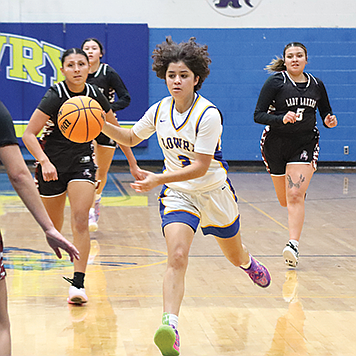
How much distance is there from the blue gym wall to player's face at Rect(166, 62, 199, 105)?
9239mm

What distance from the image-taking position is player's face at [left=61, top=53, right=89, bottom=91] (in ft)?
13.9

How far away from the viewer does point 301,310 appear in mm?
3879

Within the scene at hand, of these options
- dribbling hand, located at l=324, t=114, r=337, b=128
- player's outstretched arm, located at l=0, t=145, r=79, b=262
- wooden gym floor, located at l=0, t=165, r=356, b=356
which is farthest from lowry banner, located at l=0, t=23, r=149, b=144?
player's outstretched arm, located at l=0, t=145, r=79, b=262

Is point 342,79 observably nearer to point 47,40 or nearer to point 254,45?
point 254,45

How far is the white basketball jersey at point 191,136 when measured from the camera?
336 cm

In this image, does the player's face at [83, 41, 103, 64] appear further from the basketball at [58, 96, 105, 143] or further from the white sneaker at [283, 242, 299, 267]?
the white sneaker at [283, 242, 299, 267]

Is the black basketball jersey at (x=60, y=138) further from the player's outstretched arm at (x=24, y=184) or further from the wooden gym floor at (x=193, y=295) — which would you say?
the player's outstretched arm at (x=24, y=184)

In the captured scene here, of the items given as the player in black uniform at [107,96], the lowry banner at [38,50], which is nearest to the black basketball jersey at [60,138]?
the player in black uniform at [107,96]

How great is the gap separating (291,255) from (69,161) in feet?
6.35

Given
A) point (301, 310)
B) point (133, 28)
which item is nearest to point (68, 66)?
point (301, 310)

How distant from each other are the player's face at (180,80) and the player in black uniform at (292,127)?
188 centimetres

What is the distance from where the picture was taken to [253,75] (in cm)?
1268

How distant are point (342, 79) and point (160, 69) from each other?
9.90 metres

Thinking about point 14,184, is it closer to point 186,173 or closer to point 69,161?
point 186,173
